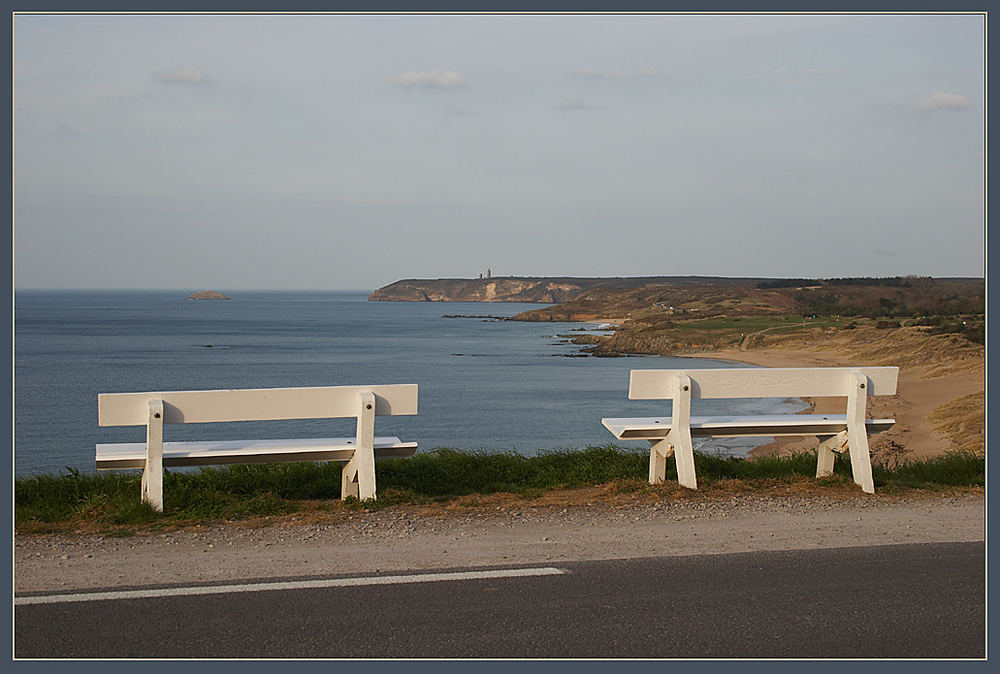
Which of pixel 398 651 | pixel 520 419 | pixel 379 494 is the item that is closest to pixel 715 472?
pixel 379 494

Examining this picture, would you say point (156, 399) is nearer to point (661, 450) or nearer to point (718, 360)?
point (661, 450)

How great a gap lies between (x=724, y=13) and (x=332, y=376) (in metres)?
60.2

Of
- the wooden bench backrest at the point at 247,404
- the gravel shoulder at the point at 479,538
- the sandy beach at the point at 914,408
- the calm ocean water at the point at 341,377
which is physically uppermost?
the wooden bench backrest at the point at 247,404

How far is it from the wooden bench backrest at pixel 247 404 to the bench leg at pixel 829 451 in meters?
3.77

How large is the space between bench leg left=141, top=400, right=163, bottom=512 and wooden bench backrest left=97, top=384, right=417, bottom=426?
0.08m

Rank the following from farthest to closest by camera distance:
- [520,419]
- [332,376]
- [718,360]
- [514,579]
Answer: [718,360], [332,376], [520,419], [514,579]

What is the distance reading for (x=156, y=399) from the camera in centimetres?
693

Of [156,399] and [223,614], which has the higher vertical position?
[156,399]

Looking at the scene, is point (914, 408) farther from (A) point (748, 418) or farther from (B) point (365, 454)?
(B) point (365, 454)

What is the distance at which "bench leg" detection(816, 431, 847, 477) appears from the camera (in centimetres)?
839

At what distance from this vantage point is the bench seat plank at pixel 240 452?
709 centimetres

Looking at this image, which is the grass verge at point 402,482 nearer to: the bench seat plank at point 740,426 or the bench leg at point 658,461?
the bench leg at point 658,461

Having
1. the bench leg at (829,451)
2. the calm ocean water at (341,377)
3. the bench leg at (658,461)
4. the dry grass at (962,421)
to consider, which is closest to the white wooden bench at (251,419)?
the bench leg at (658,461)

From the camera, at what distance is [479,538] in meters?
6.34
